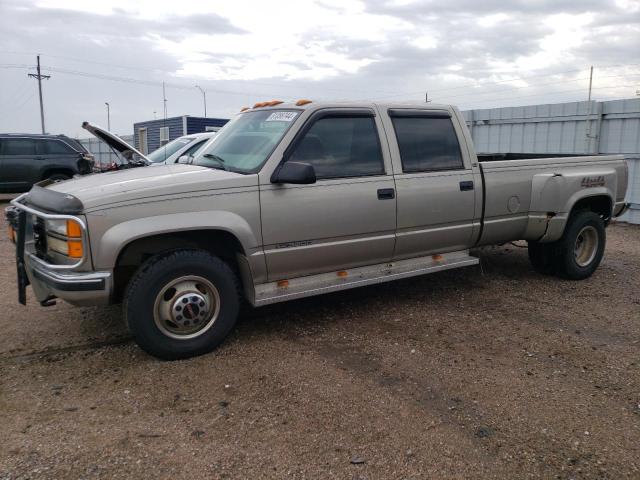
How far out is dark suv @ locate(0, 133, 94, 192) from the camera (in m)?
14.4

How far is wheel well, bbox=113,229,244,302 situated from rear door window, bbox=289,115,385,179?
86 cm

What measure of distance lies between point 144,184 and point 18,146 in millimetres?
12463

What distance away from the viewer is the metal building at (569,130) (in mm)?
11148

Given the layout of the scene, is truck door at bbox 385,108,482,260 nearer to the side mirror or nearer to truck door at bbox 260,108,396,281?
truck door at bbox 260,108,396,281

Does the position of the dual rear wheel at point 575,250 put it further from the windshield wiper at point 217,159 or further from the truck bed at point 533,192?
the windshield wiper at point 217,159

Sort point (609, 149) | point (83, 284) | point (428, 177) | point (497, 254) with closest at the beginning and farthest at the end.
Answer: point (83, 284) → point (428, 177) → point (497, 254) → point (609, 149)

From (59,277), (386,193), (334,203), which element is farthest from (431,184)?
(59,277)

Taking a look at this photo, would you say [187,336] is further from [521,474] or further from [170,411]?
[521,474]

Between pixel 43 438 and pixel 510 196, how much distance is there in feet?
15.4

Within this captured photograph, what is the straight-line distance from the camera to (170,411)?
137 inches

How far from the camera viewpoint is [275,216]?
438cm

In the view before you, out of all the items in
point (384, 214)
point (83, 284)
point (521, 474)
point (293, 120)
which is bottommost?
point (521, 474)

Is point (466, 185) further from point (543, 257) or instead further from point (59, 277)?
point (59, 277)

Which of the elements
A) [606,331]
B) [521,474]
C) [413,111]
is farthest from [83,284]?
[606,331]
